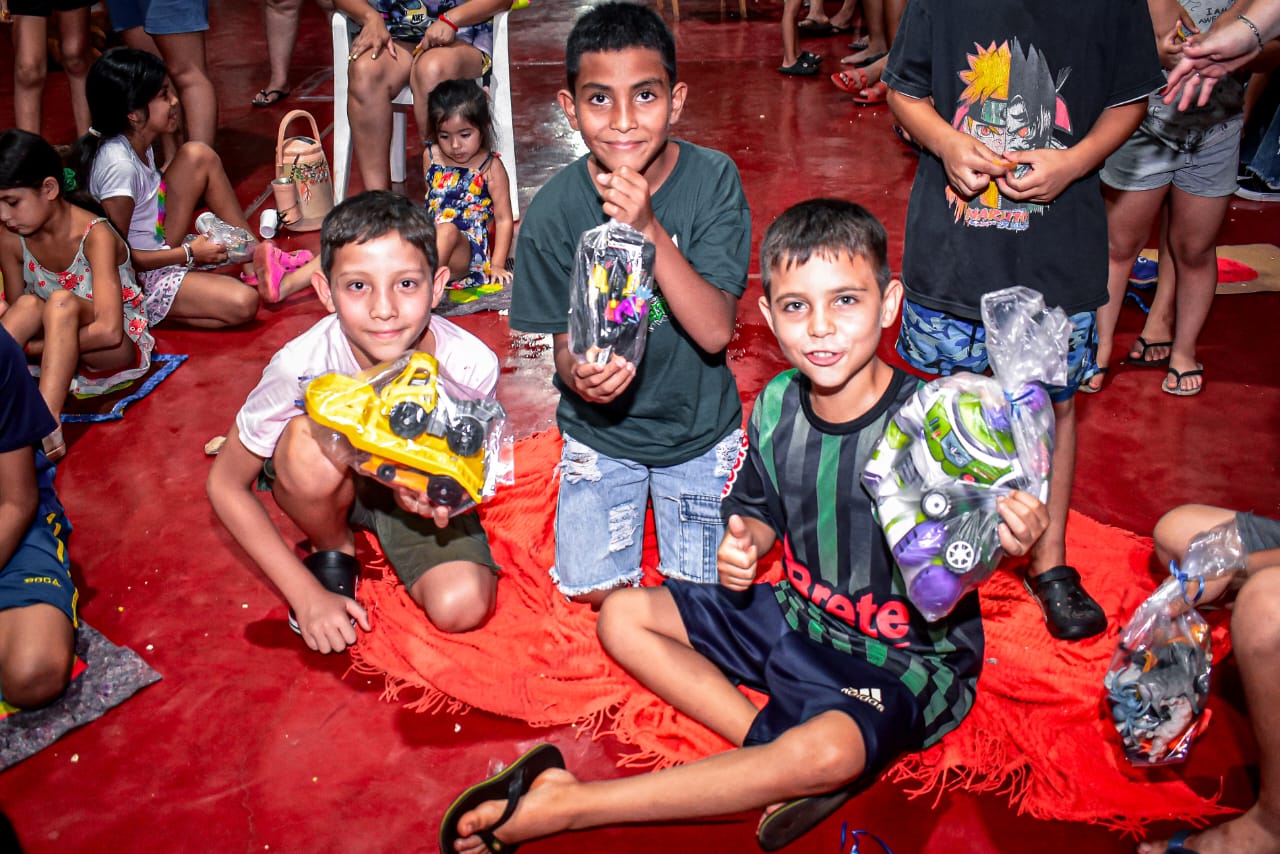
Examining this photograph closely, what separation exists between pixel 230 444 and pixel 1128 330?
113 inches

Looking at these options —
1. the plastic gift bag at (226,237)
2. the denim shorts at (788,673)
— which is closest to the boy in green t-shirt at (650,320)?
the denim shorts at (788,673)

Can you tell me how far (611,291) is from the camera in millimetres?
2102

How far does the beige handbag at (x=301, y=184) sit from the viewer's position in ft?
15.2

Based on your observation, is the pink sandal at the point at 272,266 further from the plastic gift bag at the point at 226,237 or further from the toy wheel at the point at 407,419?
the toy wheel at the point at 407,419

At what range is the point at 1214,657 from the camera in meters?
2.33

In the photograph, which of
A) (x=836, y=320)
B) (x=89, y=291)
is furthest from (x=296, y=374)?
(x=89, y=291)

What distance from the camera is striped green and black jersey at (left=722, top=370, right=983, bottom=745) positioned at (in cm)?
202

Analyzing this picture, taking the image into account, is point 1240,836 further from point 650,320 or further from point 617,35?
point 617,35

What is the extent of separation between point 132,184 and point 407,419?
2415mm

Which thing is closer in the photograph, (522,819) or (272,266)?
(522,819)

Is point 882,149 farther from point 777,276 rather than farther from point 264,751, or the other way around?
point 264,751

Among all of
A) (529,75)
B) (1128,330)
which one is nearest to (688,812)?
(1128,330)

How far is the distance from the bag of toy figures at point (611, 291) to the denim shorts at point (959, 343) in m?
0.70

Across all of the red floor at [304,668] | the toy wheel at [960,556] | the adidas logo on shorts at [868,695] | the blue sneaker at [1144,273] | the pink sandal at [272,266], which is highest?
the toy wheel at [960,556]
